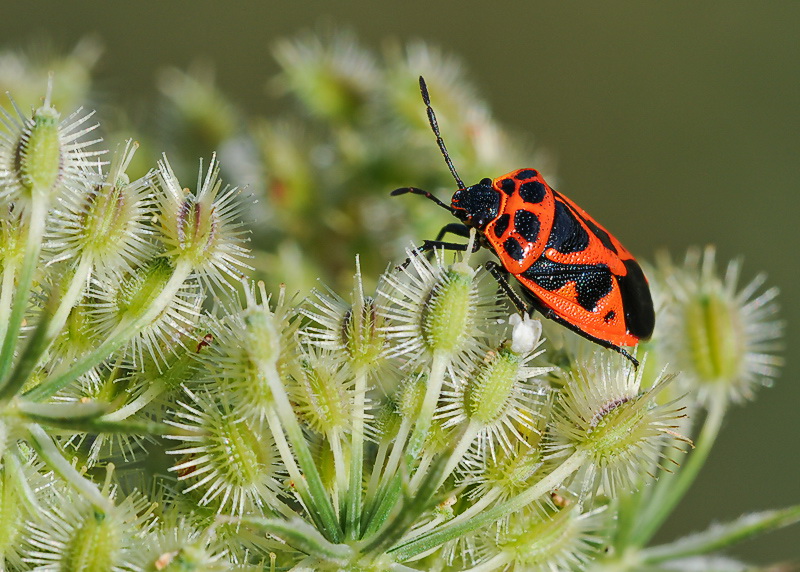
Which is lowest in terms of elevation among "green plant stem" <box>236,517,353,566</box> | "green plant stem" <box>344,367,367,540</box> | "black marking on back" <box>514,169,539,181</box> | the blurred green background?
"green plant stem" <box>236,517,353,566</box>

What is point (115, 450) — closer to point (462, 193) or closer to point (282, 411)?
point (282, 411)

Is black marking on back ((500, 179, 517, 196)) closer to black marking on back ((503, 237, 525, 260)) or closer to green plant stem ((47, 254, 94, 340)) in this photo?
black marking on back ((503, 237, 525, 260))

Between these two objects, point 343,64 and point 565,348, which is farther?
point 343,64

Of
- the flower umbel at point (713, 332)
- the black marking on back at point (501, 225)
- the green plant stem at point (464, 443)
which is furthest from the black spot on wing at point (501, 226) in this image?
the green plant stem at point (464, 443)

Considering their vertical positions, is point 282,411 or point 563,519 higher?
point 282,411

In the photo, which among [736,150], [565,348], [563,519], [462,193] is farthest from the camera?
[736,150]

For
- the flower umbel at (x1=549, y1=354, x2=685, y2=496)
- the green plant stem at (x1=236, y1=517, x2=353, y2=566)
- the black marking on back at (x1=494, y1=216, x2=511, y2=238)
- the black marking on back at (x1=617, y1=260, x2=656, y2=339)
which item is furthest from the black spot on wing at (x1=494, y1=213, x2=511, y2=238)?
the green plant stem at (x1=236, y1=517, x2=353, y2=566)

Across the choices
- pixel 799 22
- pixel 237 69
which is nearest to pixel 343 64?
pixel 237 69
